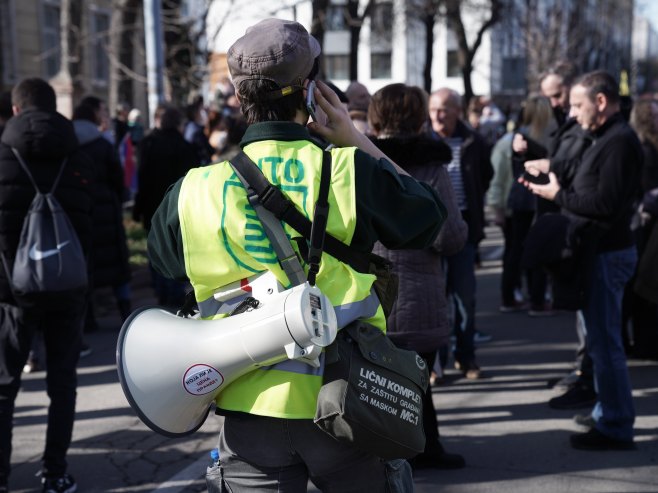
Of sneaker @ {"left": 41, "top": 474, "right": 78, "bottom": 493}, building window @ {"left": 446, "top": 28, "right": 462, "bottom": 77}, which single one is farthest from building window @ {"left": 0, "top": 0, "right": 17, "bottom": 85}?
building window @ {"left": 446, "top": 28, "right": 462, "bottom": 77}

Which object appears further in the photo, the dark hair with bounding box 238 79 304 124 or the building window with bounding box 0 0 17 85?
the building window with bounding box 0 0 17 85

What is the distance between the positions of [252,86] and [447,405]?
3.69 metres

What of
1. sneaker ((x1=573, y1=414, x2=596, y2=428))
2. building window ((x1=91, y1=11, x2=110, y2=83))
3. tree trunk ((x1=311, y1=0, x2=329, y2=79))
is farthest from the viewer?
building window ((x1=91, y1=11, x2=110, y2=83))

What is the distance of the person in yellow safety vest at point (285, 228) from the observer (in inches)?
83.4

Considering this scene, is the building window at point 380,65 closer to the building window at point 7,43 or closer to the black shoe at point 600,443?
the building window at point 7,43

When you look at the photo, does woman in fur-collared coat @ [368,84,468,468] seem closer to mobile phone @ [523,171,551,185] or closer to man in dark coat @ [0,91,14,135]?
mobile phone @ [523,171,551,185]

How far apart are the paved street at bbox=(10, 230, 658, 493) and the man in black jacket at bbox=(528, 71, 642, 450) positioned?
30 cm

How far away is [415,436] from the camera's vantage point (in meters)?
2.21

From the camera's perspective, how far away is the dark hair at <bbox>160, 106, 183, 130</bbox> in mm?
8219

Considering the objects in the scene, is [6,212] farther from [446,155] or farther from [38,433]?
[446,155]

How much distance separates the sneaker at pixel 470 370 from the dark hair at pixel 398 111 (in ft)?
7.79

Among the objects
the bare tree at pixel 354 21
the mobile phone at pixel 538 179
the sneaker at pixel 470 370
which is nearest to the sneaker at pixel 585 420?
the sneaker at pixel 470 370

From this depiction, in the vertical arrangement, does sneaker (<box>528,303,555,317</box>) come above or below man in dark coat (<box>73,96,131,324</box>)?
below

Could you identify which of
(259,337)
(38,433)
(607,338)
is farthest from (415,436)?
(38,433)
